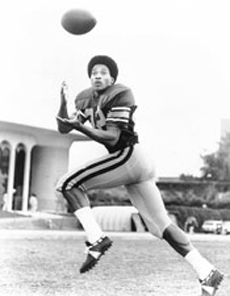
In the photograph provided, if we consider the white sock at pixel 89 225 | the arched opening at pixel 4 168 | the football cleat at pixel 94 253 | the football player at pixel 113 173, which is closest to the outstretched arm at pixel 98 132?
the football player at pixel 113 173

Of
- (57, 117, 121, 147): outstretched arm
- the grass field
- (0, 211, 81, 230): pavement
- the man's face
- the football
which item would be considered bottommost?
the grass field

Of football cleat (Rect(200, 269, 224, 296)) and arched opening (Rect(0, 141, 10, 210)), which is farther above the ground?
arched opening (Rect(0, 141, 10, 210))

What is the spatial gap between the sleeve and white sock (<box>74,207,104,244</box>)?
1.94ft

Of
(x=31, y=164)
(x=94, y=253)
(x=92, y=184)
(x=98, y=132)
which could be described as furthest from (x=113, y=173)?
(x=31, y=164)

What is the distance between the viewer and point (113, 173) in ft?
13.8

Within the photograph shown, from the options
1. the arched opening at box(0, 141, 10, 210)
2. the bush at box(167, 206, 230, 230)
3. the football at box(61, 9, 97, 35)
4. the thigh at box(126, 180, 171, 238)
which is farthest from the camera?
the arched opening at box(0, 141, 10, 210)

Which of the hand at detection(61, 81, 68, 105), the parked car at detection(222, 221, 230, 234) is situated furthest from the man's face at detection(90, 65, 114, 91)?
the parked car at detection(222, 221, 230, 234)

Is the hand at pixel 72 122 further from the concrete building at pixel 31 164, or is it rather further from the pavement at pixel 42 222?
the concrete building at pixel 31 164

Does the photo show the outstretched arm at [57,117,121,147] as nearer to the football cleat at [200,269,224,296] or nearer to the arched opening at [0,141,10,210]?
the football cleat at [200,269,224,296]

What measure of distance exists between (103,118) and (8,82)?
7.05ft

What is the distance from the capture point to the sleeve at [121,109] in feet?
13.8

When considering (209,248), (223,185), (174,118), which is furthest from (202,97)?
(223,185)

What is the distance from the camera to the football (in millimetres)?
4676

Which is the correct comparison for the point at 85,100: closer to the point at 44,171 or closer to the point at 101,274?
the point at 101,274
